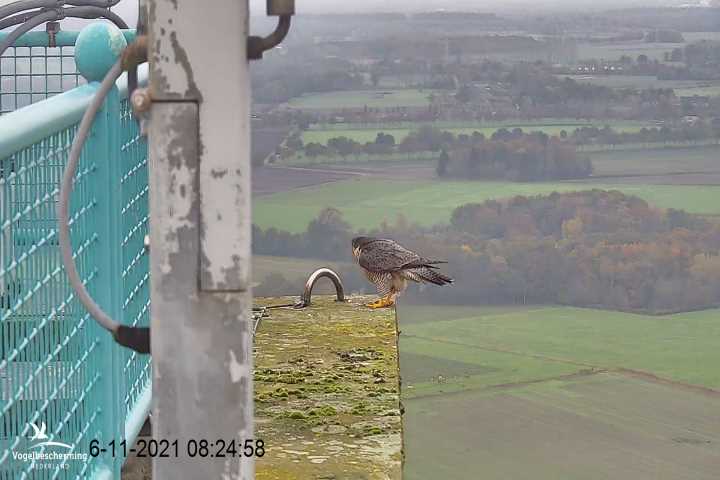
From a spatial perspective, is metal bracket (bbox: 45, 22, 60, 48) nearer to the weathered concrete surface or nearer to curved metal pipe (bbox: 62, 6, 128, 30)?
curved metal pipe (bbox: 62, 6, 128, 30)

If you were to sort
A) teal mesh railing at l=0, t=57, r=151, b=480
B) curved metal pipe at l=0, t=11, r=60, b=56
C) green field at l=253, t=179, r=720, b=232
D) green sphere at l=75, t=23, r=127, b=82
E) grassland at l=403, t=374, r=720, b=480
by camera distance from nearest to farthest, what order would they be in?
teal mesh railing at l=0, t=57, r=151, b=480 < green sphere at l=75, t=23, r=127, b=82 < curved metal pipe at l=0, t=11, r=60, b=56 < grassland at l=403, t=374, r=720, b=480 < green field at l=253, t=179, r=720, b=232

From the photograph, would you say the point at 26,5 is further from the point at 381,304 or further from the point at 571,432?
the point at 571,432

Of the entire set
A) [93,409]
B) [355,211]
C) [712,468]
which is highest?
[93,409]

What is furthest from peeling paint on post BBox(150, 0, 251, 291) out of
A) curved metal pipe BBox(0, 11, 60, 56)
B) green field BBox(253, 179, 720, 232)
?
green field BBox(253, 179, 720, 232)

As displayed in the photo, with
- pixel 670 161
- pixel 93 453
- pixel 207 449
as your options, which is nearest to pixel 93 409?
pixel 93 453

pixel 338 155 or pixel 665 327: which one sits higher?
pixel 338 155

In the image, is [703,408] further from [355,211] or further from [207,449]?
[207,449]

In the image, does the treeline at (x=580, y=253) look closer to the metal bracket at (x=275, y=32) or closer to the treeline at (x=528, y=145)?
the treeline at (x=528, y=145)
